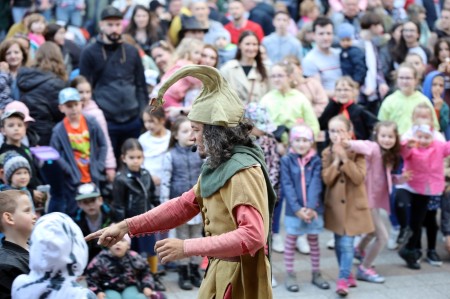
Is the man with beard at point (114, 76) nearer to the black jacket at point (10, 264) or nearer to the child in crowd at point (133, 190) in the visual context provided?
the child in crowd at point (133, 190)

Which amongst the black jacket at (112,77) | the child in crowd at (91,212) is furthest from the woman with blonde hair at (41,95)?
the child in crowd at (91,212)

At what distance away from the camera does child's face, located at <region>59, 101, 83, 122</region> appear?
781cm

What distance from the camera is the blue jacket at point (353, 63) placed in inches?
389

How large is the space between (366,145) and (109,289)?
2.57 metres

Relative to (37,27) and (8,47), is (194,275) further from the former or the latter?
(37,27)

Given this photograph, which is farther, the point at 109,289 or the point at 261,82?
the point at 261,82

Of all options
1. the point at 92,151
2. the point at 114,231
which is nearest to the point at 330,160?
the point at 92,151

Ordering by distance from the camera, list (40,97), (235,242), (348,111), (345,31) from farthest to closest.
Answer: (345,31), (348,111), (40,97), (235,242)

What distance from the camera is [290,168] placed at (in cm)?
752

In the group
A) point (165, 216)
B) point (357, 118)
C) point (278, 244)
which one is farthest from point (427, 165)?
point (165, 216)

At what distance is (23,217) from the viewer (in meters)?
4.63

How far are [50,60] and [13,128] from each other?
143cm

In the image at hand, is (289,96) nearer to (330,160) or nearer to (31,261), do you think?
(330,160)

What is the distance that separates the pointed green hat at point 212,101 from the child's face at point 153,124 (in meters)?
3.58
